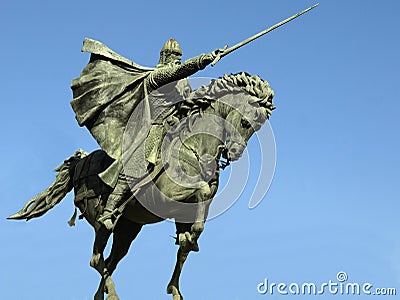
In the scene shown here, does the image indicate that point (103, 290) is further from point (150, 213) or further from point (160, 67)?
point (160, 67)

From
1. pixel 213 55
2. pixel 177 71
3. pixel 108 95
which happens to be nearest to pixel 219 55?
pixel 213 55

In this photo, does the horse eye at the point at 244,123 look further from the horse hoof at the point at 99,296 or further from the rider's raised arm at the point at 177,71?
the horse hoof at the point at 99,296

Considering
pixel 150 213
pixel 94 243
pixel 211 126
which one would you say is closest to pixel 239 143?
pixel 211 126

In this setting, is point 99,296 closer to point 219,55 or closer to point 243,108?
point 243,108

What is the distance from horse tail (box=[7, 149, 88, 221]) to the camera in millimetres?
17516

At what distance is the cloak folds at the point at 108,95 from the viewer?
16.2 metres

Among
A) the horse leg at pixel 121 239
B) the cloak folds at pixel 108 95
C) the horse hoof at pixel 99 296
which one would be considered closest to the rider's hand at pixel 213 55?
the cloak folds at pixel 108 95

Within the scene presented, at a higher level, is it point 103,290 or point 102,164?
point 102,164

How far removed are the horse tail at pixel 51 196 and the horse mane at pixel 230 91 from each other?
2.75 metres

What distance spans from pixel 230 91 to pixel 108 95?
2013 millimetres

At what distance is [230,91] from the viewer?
1573 cm

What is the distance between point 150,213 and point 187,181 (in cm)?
90

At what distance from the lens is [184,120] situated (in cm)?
1593

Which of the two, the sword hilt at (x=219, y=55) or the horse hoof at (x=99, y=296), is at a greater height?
the sword hilt at (x=219, y=55)
